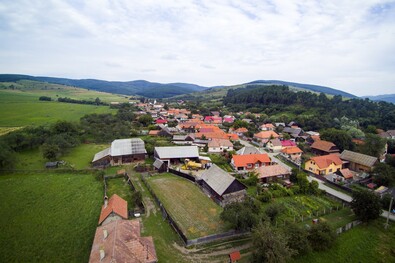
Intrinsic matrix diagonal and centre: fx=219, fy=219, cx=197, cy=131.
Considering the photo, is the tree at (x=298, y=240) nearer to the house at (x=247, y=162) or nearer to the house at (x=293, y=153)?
the house at (x=247, y=162)

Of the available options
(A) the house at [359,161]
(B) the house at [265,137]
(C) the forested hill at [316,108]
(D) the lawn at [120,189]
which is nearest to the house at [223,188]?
(D) the lawn at [120,189]

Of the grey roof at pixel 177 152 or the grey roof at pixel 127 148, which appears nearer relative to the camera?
the grey roof at pixel 127 148

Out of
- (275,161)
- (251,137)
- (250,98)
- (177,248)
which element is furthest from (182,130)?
(250,98)

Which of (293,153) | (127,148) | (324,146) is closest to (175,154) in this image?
(127,148)

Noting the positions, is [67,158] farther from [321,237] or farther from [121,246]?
[321,237]

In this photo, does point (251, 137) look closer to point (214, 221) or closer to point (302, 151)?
point (302, 151)

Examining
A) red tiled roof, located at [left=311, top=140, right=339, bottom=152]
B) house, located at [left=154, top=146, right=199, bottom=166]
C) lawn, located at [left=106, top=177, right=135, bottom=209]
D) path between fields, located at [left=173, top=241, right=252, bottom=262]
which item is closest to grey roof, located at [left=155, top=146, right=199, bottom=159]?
house, located at [left=154, top=146, right=199, bottom=166]
